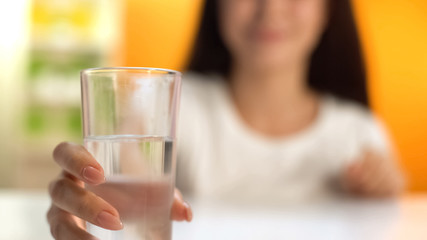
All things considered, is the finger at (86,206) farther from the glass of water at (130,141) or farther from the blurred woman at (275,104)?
Answer: the blurred woman at (275,104)

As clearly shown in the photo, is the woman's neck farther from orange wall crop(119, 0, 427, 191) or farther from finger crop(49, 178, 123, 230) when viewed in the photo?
orange wall crop(119, 0, 427, 191)

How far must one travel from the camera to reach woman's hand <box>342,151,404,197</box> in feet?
4.18

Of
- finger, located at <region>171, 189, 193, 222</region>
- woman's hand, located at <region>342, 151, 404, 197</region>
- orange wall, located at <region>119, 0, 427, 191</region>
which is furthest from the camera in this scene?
orange wall, located at <region>119, 0, 427, 191</region>

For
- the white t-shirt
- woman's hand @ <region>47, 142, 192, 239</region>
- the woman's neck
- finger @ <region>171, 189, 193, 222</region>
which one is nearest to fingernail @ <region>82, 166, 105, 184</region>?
woman's hand @ <region>47, 142, 192, 239</region>

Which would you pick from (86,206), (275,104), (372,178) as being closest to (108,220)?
(86,206)

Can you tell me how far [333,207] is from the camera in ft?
3.36

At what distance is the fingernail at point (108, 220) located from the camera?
0.42 m

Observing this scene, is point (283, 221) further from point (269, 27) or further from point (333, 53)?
point (333, 53)

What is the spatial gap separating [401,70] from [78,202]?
3.66 meters

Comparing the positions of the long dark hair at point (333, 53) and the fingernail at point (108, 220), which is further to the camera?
A: the long dark hair at point (333, 53)

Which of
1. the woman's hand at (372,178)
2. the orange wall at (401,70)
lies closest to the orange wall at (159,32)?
the orange wall at (401,70)

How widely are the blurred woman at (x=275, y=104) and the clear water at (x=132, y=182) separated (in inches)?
40.3

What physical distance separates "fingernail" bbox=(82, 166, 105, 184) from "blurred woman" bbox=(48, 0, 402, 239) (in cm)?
106

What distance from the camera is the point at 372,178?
1.28 m
